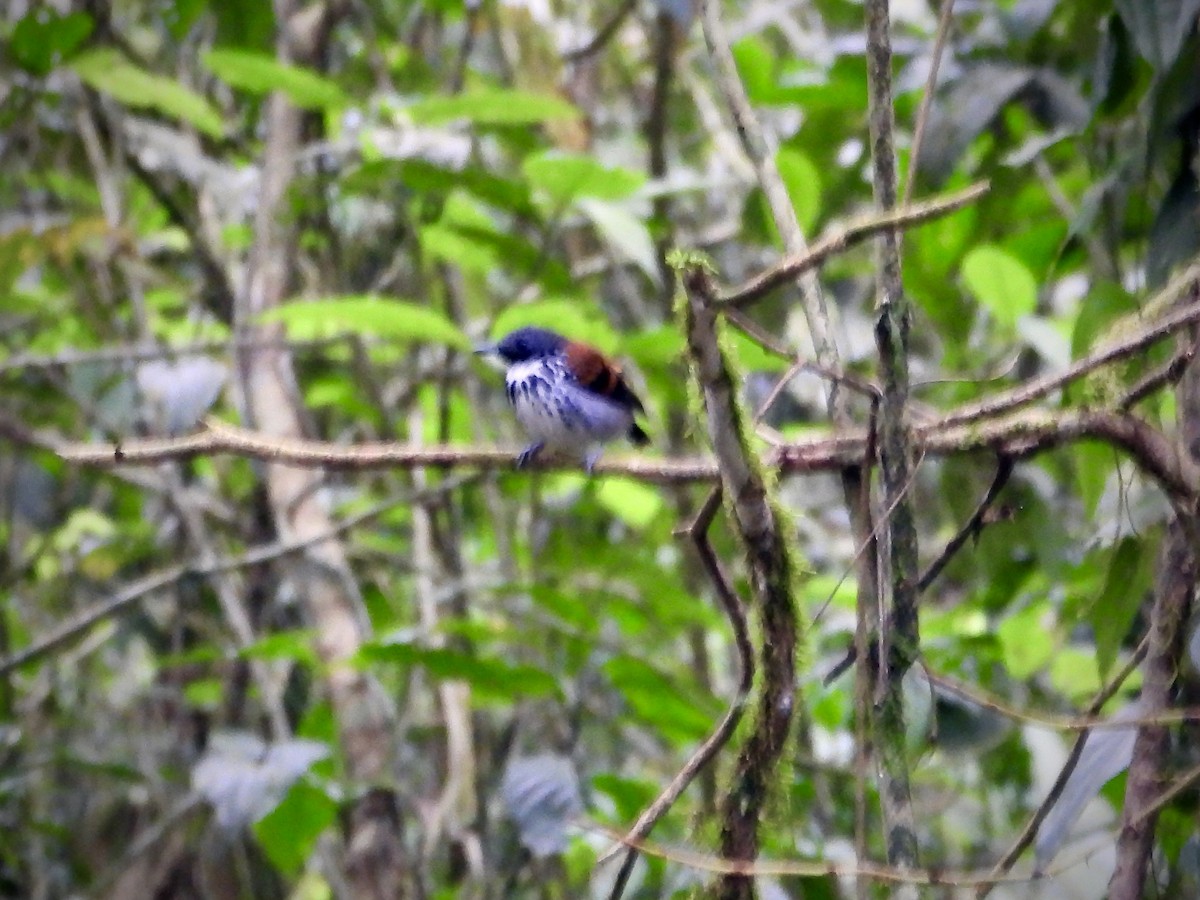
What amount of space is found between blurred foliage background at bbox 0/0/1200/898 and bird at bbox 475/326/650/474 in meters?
0.06

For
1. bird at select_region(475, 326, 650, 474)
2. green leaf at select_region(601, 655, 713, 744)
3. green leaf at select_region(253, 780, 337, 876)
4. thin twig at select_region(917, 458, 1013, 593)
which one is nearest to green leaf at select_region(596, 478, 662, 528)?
bird at select_region(475, 326, 650, 474)

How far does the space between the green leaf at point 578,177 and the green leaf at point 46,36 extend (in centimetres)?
120

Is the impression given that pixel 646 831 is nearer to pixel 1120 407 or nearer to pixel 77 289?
pixel 1120 407

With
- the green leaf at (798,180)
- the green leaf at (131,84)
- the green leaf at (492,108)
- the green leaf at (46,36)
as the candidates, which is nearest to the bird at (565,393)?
the green leaf at (492,108)

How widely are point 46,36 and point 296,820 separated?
6.37ft

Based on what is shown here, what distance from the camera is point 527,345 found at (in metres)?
3.11

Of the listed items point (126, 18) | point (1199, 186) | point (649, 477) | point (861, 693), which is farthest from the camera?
point (126, 18)

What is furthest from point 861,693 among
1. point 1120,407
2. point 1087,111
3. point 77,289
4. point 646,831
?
point 77,289

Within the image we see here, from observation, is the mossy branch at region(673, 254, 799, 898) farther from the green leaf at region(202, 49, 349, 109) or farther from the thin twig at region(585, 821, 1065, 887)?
the green leaf at region(202, 49, 349, 109)

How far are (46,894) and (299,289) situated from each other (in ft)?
6.53

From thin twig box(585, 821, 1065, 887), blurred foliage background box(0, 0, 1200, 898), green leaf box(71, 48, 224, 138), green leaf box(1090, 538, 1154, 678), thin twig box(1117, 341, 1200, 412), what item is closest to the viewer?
thin twig box(585, 821, 1065, 887)

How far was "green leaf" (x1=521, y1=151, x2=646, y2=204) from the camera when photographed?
272 centimetres

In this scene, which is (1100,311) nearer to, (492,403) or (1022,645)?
(1022,645)

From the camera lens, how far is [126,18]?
15.1 feet
